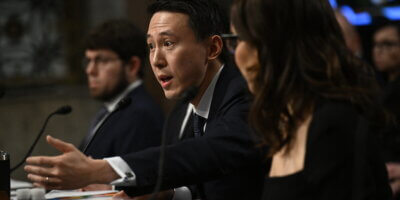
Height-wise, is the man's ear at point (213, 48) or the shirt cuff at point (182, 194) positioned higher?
the man's ear at point (213, 48)

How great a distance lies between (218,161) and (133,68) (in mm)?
→ 2576

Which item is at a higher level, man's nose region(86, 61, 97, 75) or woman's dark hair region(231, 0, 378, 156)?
woman's dark hair region(231, 0, 378, 156)

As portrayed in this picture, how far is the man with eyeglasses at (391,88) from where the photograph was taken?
14.3 feet

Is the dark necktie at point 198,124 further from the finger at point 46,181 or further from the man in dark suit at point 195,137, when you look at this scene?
the finger at point 46,181

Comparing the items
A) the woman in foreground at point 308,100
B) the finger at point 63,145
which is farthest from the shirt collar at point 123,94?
the woman in foreground at point 308,100

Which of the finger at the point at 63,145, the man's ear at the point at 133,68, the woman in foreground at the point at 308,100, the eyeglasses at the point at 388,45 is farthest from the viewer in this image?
the eyeglasses at the point at 388,45

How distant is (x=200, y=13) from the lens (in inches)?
107

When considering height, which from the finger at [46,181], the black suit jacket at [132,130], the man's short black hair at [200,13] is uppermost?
the man's short black hair at [200,13]

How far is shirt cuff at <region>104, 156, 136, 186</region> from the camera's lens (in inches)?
83.2

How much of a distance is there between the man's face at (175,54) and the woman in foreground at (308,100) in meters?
0.65

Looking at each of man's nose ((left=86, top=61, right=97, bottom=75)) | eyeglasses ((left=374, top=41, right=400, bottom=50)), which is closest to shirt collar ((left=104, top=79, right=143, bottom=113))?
man's nose ((left=86, top=61, right=97, bottom=75))

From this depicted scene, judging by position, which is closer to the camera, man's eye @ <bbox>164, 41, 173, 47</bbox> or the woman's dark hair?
the woman's dark hair

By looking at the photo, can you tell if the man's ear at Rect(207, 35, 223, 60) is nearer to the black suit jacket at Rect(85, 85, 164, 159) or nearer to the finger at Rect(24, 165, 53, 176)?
the finger at Rect(24, 165, 53, 176)

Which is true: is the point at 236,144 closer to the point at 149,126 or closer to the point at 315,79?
the point at 315,79
